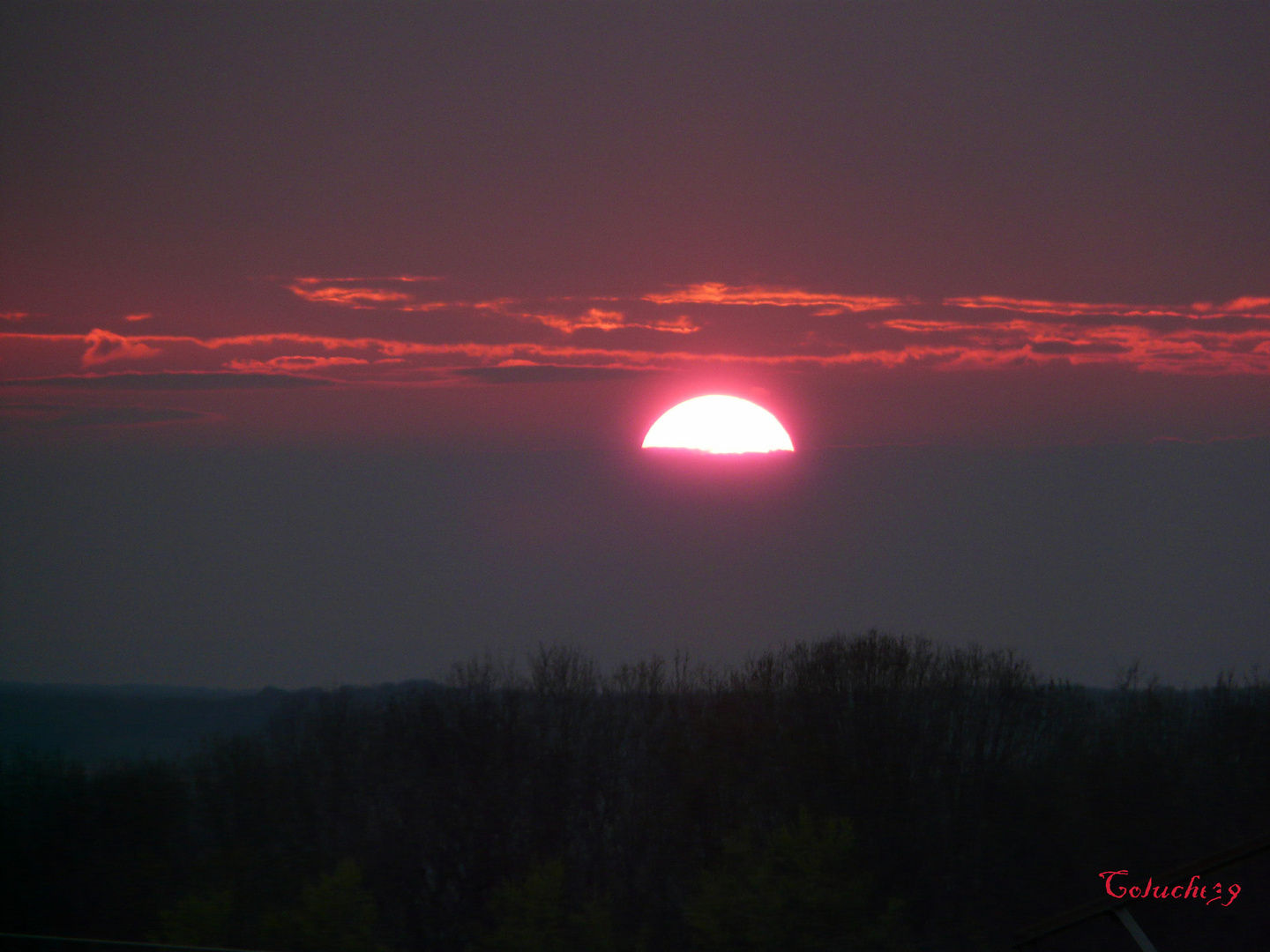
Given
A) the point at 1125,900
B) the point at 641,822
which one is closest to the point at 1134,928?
the point at 1125,900

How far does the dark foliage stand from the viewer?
486cm

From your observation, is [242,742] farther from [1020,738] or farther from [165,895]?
[1020,738]

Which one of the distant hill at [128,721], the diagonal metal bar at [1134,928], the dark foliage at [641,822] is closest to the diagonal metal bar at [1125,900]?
the diagonal metal bar at [1134,928]

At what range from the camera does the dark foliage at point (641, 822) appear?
16.0 ft

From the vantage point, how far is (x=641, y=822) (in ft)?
17.8

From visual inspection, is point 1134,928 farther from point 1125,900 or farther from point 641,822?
point 641,822

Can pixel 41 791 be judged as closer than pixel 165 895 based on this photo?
No

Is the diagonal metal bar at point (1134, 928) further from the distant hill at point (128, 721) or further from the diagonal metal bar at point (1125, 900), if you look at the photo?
the distant hill at point (128, 721)

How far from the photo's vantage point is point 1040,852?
16.4 ft

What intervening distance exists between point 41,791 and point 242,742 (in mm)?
1060

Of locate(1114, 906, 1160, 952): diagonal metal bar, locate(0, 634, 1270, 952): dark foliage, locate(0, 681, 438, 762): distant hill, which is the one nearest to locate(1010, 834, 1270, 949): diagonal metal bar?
locate(1114, 906, 1160, 952): diagonal metal bar

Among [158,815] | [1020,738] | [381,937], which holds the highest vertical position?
[1020,738]

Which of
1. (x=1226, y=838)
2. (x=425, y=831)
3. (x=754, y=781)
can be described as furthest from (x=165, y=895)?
(x=1226, y=838)

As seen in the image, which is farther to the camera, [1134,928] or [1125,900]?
[1125,900]
